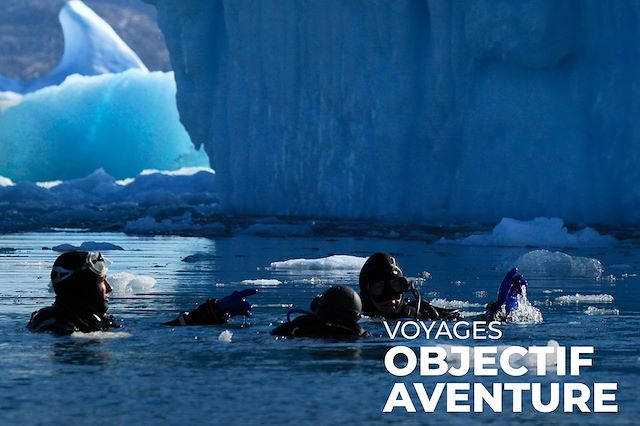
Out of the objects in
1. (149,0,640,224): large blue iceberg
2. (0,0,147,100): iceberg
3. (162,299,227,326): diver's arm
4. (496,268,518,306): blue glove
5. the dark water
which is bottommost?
the dark water

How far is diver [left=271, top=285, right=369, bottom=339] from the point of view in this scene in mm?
7219

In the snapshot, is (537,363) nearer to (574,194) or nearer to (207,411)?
(207,411)

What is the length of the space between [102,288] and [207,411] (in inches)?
94.1

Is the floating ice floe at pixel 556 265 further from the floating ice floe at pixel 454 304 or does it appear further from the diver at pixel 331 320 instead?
the diver at pixel 331 320

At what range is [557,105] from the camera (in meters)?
→ 21.6

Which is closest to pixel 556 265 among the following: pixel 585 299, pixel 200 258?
pixel 585 299

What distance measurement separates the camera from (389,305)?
8.15 m

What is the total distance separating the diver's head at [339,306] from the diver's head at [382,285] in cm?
63

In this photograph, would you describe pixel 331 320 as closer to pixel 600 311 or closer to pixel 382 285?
pixel 382 285

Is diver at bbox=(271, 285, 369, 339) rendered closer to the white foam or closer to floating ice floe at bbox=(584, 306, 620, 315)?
the white foam

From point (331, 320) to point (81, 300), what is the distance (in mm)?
1300

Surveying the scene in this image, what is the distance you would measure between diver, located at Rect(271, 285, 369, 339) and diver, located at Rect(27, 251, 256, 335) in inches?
11.2

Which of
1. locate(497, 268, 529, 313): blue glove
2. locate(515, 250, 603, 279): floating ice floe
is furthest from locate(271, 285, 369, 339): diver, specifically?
locate(515, 250, 603, 279): floating ice floe

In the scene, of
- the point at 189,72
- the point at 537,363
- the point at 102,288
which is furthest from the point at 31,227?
the point at 537,363
